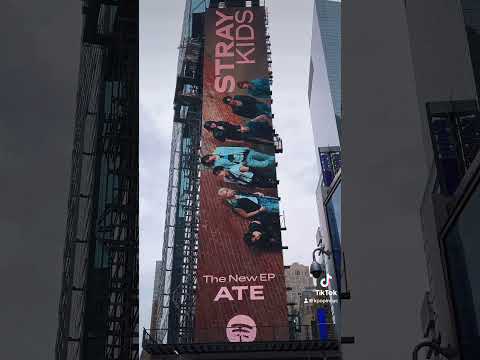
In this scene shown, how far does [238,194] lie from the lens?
90.8ft

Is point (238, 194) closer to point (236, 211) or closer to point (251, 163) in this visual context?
point (236, 211)

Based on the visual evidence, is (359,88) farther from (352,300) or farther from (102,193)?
(102,193)

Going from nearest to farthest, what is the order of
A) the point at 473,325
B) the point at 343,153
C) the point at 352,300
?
1. the point at 473,325
2. the point at 352,300
3. the point at 343,153

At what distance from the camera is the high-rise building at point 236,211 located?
2425cm

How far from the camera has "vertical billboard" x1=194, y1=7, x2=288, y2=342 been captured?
82.9ft

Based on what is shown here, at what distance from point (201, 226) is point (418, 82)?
23.2 m

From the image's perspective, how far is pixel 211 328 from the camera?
24812 mm

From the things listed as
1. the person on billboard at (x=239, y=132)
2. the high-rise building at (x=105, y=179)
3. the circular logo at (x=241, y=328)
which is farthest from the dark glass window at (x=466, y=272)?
the person on billboard at (x=239, y=132)

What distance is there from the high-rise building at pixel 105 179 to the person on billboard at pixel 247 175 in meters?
21.0

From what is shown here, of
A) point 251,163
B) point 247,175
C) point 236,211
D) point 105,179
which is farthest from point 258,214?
A: point 105,179

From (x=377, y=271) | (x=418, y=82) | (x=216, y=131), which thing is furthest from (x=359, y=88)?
(x=216, y=131)

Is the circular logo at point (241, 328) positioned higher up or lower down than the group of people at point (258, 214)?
lower down

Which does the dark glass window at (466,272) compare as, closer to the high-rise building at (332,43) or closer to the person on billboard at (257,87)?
the person on billboard at (257,87)

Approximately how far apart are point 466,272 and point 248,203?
25.5 metres
